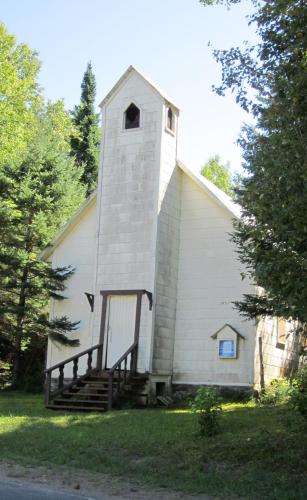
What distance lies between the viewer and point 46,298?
22.4 metres

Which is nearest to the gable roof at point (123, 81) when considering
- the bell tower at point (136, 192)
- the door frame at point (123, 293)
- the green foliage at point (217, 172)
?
the bell tower at point (136, 192)

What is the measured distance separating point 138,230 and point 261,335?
15.3 ft

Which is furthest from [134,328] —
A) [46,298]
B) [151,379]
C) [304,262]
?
[304,262]

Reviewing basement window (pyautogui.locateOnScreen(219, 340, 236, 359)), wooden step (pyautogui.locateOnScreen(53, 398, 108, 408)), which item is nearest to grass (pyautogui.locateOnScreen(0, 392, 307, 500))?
wooden step (pyautogui.locateOnScreen(53, 398, 108, 408))

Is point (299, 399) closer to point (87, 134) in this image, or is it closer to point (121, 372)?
point (121, 372)

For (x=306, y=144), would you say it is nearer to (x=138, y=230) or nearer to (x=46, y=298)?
(x=138, y=230)

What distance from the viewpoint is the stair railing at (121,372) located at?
15383 mm

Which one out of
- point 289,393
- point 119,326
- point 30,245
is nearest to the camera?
point 289,393

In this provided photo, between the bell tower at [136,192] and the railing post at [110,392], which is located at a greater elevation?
the bell tower at [136,192]

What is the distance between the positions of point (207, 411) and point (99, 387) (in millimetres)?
5802

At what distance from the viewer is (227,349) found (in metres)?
17.6

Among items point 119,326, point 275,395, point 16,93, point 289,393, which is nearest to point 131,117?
point 119,326

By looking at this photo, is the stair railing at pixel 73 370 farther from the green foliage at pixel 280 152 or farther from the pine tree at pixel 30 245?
the green foliage at pixel 280 152

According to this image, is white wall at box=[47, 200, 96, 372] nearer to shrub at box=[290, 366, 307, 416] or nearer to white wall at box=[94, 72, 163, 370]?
white wall at box=[94, 72, 163, 370]
